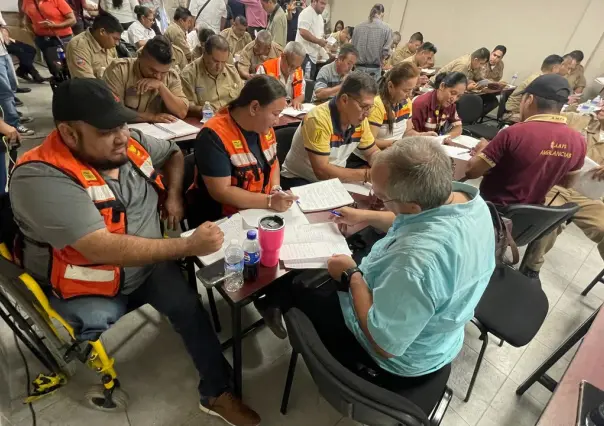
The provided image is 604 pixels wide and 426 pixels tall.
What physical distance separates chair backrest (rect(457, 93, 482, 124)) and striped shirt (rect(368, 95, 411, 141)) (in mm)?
1334

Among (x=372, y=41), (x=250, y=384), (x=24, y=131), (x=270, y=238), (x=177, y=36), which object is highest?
(x=372, y=41)

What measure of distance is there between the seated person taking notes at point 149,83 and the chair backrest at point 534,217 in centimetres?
237

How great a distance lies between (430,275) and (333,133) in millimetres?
1334

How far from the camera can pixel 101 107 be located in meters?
1.17

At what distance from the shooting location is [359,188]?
1.93 m

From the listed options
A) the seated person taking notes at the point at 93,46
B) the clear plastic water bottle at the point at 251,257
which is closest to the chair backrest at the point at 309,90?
the seated person taking notes at the point at 93,46

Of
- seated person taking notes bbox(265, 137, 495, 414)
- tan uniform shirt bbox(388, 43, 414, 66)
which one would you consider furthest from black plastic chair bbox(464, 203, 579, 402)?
tan uniform shirt bbox(388, 43, 414, 66)

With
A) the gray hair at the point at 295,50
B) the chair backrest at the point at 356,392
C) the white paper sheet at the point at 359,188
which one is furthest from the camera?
the gray hair at the point at 295,50

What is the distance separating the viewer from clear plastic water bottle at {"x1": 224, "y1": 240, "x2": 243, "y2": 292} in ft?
3.86

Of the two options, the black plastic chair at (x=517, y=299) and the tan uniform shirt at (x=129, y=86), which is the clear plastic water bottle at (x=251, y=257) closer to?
the black plastic chair at (x=517, y=299)

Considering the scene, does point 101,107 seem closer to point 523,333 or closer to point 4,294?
point 4,294

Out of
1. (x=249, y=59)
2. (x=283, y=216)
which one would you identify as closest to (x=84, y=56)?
(x=249, y=59)

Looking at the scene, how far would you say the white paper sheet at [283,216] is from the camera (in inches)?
58.5

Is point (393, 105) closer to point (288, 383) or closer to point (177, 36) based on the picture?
point (288, 383)
